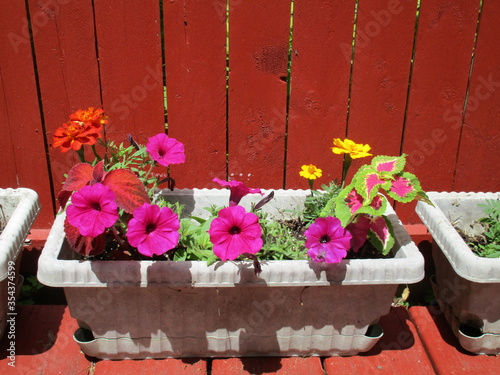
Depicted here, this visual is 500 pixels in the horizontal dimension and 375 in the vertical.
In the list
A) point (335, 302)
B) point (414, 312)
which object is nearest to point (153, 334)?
point (335, 302)

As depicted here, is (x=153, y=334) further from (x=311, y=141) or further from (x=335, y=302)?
(x=311, y=141)

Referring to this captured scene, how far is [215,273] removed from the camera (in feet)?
5.67

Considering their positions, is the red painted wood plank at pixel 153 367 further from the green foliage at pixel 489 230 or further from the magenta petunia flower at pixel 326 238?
the green foliage at pixel 489 230

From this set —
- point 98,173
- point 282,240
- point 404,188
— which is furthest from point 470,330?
point 98,173

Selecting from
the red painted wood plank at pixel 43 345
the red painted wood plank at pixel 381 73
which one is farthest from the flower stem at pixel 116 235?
the red painted wood plank at pixel 381 73

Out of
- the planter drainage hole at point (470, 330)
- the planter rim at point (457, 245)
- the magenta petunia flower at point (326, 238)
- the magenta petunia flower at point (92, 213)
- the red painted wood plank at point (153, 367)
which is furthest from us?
the planter drainage hole at point (470, 330)

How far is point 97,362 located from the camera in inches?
78.5

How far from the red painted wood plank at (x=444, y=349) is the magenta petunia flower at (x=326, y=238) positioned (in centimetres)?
68

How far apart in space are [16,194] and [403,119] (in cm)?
157

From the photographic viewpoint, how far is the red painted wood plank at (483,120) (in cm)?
222

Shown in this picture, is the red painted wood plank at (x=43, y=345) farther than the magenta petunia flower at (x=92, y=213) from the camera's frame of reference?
Yes

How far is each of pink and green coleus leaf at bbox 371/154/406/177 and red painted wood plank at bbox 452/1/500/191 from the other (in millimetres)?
611

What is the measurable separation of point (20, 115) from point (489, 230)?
1.90m

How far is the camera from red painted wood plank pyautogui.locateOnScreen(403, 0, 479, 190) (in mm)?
2195
